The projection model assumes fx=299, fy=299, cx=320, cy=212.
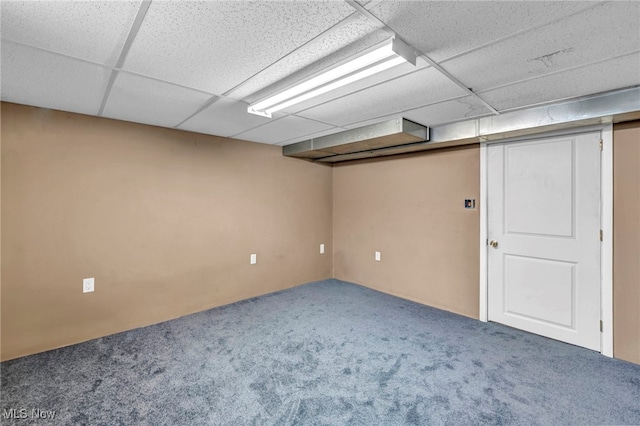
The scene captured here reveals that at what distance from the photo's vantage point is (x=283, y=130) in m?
3.32

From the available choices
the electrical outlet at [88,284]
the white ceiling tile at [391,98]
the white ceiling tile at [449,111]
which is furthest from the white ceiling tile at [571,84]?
the electrical outlet at [88,284]

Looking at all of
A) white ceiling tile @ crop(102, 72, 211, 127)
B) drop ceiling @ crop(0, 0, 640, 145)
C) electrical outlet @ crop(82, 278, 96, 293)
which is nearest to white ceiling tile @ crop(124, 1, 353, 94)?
drop ceiling @ crop(0, 0, 640, 145)

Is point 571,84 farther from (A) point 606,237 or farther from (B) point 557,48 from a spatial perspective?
(A) point 606,237

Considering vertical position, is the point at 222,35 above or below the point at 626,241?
above

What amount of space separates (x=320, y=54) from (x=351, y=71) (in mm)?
196

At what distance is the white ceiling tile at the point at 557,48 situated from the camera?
1308mm

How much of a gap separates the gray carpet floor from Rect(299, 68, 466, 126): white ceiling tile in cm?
208

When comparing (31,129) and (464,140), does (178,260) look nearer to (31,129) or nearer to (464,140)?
(31,129)

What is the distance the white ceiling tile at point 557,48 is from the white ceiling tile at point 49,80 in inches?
87.3

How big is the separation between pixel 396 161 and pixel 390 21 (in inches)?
112

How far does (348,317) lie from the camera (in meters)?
3.33

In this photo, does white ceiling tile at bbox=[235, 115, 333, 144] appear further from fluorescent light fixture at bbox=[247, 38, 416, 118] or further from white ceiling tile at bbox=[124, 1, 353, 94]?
white ceiling tile at bbox=[124, 1, 353, 94]

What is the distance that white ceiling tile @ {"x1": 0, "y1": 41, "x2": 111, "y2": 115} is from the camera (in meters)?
1.67

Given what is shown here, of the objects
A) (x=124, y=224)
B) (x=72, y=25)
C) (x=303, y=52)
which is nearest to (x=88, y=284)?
(x=124, y=224)
